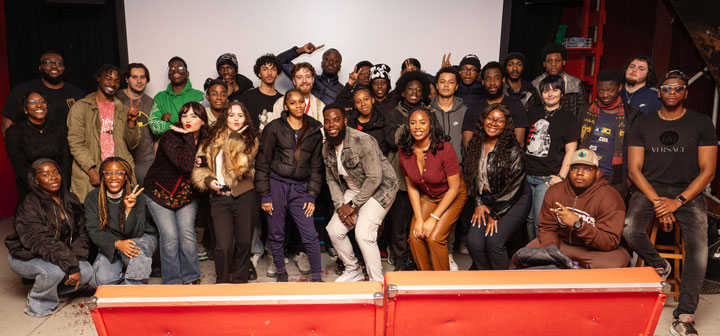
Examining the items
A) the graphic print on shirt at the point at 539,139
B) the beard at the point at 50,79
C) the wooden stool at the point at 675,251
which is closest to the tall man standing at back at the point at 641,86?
the graphic print on shirt at the point at 539,139

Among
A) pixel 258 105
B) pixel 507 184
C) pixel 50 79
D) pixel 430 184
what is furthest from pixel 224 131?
pixel 507 184

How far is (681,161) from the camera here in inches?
133

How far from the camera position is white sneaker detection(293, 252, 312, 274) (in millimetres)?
4266

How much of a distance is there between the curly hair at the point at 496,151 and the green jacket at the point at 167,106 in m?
2.66

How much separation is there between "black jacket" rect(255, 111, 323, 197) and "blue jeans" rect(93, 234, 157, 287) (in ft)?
3.34

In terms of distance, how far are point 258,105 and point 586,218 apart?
3059 millimetres

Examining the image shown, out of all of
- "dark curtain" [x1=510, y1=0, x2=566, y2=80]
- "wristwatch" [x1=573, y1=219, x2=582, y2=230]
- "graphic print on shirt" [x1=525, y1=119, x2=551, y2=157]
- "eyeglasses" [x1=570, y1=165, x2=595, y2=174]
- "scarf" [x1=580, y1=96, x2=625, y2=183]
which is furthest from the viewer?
"dark curtain" [x1=510, y1=0, x2=566, y2=80]

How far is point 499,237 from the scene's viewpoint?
359 centimetres

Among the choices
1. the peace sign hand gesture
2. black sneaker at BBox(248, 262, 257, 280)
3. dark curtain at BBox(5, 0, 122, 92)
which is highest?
dark curtain at BBox(5, 0, 122, 92)

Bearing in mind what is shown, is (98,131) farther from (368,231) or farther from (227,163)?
(368,231)

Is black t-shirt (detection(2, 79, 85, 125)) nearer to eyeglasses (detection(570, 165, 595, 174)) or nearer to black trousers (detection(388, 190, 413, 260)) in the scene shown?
black trousers (detection(388, 190, 413, 260))

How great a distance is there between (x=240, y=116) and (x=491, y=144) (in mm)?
2009

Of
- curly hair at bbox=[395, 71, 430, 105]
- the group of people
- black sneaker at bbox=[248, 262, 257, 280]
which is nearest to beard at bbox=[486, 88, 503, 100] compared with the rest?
the group of people

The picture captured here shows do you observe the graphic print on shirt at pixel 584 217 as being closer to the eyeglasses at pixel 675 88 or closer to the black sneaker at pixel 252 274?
the eyeglasses at pixel 675 88
